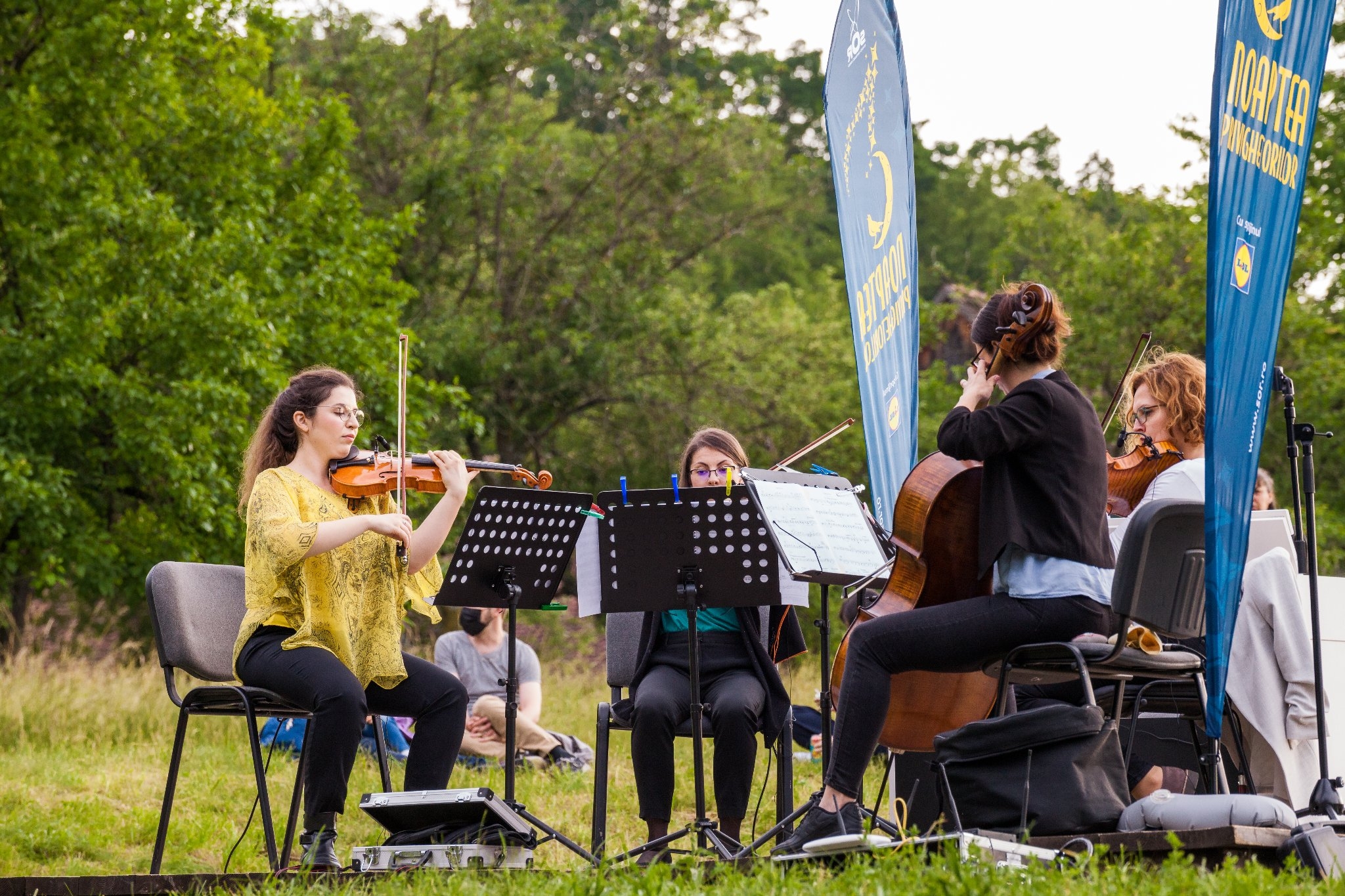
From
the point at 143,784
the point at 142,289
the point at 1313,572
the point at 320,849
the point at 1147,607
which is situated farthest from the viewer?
the point at 142,289

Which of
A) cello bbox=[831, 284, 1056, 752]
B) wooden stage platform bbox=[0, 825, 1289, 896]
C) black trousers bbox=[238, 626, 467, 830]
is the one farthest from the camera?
black trousers bbox=[238, 626, 467, 830]

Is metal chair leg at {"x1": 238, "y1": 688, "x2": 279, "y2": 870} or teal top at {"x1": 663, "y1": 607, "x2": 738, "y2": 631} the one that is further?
teal top at {"x1": 663, "y1": 607, "x2": 738, "y2": 631}

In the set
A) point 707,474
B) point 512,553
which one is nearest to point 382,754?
point 512,553

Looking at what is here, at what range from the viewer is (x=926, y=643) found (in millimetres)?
3578

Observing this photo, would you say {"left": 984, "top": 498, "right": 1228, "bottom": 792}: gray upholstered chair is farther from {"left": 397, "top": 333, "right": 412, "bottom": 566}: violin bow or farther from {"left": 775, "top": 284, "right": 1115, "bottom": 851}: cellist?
{"left": 397, "top": 333, "right": 412, "bottom": 566}: violin bow

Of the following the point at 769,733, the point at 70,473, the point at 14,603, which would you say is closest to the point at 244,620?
the point at 769,733

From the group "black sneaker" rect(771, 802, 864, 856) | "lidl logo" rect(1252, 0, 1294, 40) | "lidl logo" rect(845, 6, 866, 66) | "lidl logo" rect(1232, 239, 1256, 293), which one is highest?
"lidl logo" rect(845, 6, 866, 66)

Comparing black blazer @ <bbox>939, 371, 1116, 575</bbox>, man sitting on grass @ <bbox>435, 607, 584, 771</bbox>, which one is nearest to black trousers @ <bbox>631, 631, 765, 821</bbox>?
black blazer @ <bbox>939, 371, 1116, 575</bbox>

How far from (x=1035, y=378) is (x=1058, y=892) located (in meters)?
1.55

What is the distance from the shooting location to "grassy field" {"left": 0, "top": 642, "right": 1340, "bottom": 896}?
2.73 metres

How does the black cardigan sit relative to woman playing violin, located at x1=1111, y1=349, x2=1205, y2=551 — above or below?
below

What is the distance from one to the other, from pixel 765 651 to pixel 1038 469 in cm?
135

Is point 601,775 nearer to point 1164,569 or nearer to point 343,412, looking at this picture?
point 343,412

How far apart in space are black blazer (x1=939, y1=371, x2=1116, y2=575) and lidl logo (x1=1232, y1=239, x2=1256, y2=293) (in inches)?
21.3
